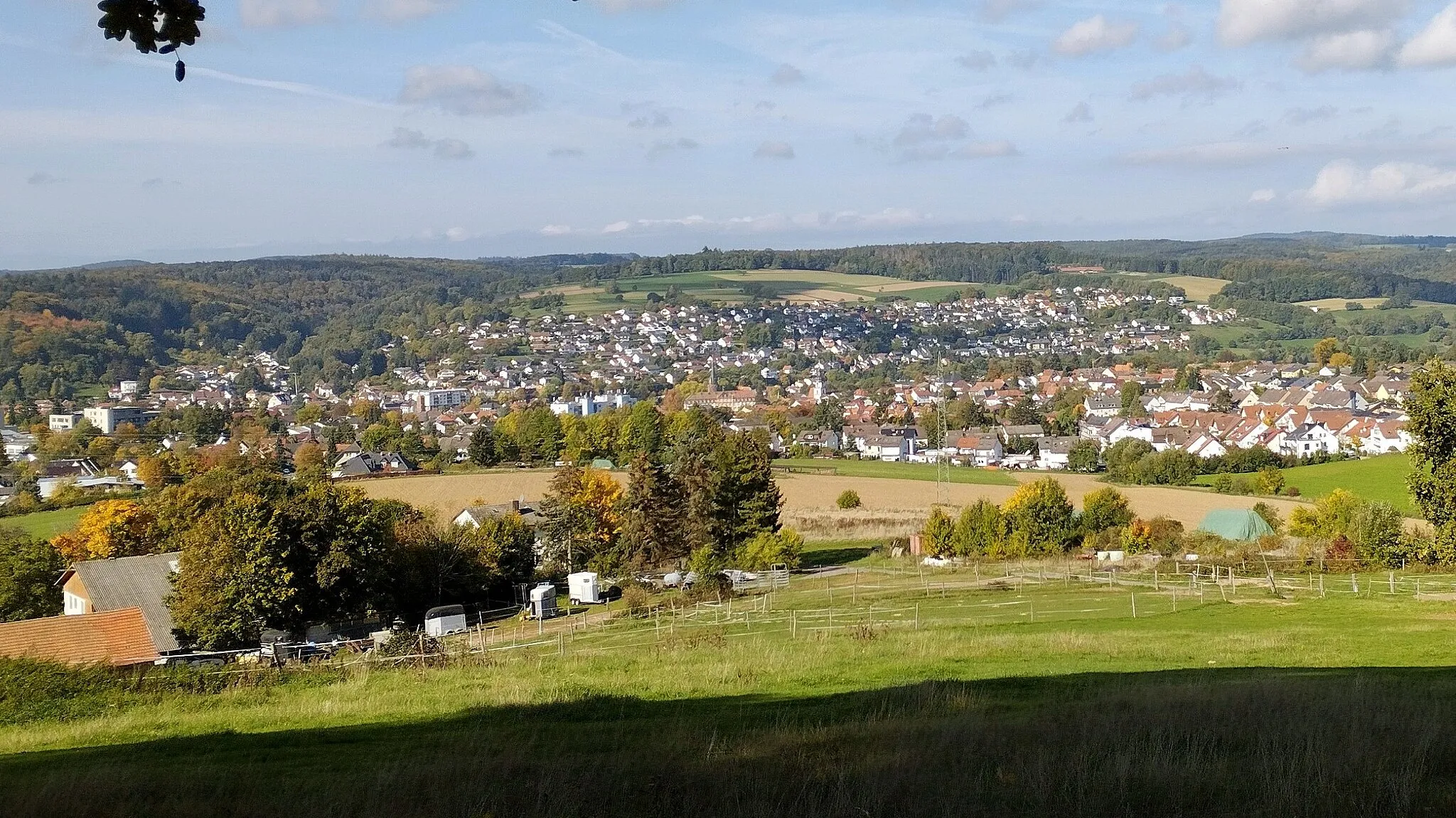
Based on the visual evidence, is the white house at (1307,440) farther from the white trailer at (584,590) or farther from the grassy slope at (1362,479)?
the white trailer at (584,590)

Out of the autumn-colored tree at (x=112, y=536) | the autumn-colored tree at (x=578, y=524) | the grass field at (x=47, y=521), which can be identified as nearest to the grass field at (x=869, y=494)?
the autumn-colored tree at (x=578, y=524)

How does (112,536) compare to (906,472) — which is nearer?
(112,536)

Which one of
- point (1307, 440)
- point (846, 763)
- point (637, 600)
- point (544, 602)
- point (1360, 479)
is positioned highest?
point (846, 763)

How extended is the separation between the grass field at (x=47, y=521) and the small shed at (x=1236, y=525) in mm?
48606

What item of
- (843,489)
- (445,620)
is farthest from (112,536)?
(843,489)

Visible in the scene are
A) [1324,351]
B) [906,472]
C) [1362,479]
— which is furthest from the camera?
[1324,351]

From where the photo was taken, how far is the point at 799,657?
1609cm

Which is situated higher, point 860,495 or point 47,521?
point 47,521

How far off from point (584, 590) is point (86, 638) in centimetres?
1590

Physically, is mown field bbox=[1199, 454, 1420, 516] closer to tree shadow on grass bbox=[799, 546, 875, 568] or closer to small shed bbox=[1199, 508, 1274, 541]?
small shed bbox=[1199, 508, 1274, 541]

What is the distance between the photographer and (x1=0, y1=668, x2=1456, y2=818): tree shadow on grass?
6.70 m

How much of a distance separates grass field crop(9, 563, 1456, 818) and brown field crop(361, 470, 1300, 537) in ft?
113

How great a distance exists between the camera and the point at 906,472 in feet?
269

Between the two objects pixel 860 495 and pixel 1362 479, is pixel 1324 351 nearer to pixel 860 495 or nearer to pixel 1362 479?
pixel 1362 479
